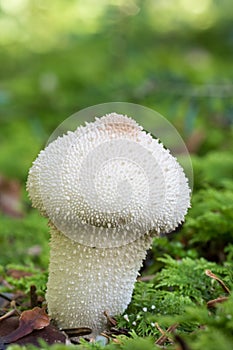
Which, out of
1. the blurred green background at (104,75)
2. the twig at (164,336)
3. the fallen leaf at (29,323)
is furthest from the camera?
the blurred green background at (104,75)

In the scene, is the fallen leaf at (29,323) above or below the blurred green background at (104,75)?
below

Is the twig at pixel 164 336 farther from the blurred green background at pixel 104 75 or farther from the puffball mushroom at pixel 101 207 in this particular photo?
the blurred green background at pixel 104 75

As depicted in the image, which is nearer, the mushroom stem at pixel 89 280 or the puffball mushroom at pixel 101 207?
the puffball mushroom at pixel 101 207

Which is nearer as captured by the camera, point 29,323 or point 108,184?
point 108,184

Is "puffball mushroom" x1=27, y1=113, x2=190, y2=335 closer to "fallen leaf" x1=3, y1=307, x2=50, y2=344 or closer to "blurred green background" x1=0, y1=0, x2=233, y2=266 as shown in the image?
"fallen leaf" x1=3, y1=307, x2=50, y2=344

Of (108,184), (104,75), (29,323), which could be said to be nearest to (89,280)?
(29,323)

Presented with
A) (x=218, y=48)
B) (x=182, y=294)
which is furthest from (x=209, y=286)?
(x=218, y=48)

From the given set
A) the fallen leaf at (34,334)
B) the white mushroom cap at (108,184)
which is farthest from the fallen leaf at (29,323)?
the white mushroom cap at (108,184)

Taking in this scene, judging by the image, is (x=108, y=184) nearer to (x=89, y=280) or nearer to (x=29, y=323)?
(x=89, y=280)

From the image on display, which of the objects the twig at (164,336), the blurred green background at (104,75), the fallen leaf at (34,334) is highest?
the blurred green background at (104,75)
